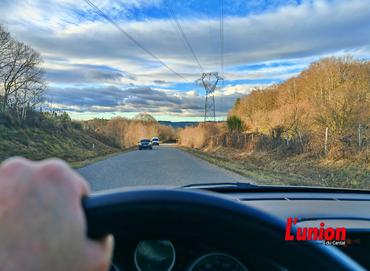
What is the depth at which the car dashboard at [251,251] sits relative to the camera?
127 centimetres

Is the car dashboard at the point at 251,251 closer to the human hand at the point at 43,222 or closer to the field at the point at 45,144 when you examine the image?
the human hand at the point at 43,222

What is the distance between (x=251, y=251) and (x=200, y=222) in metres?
0.24

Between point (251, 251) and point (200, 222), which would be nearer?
point (200, 222)

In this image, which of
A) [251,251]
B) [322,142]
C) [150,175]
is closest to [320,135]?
[322,142]

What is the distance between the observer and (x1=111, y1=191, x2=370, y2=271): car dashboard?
Answer: 1271mm

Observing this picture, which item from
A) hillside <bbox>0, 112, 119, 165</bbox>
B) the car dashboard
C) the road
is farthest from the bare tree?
the car dashboard

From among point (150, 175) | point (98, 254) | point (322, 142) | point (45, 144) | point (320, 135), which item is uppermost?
point (98, 254)

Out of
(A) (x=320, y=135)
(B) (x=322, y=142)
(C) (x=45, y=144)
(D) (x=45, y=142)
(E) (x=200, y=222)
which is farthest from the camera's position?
(D) (x=45, y=142)

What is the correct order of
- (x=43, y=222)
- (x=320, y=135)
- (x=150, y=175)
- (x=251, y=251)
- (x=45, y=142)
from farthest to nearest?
(x=45, y=142)
(x=320, y=135)
(x=150, y=175)
(x=251, y=251)
(x=43, y=222)

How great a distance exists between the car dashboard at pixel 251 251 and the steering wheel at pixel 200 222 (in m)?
0.06

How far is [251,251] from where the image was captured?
42.3 inches

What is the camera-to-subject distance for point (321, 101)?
2341 cm

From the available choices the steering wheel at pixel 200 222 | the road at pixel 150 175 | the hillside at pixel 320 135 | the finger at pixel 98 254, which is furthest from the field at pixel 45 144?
the finger at pixel 98 254

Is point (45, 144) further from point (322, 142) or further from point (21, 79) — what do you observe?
point (322, 142)
